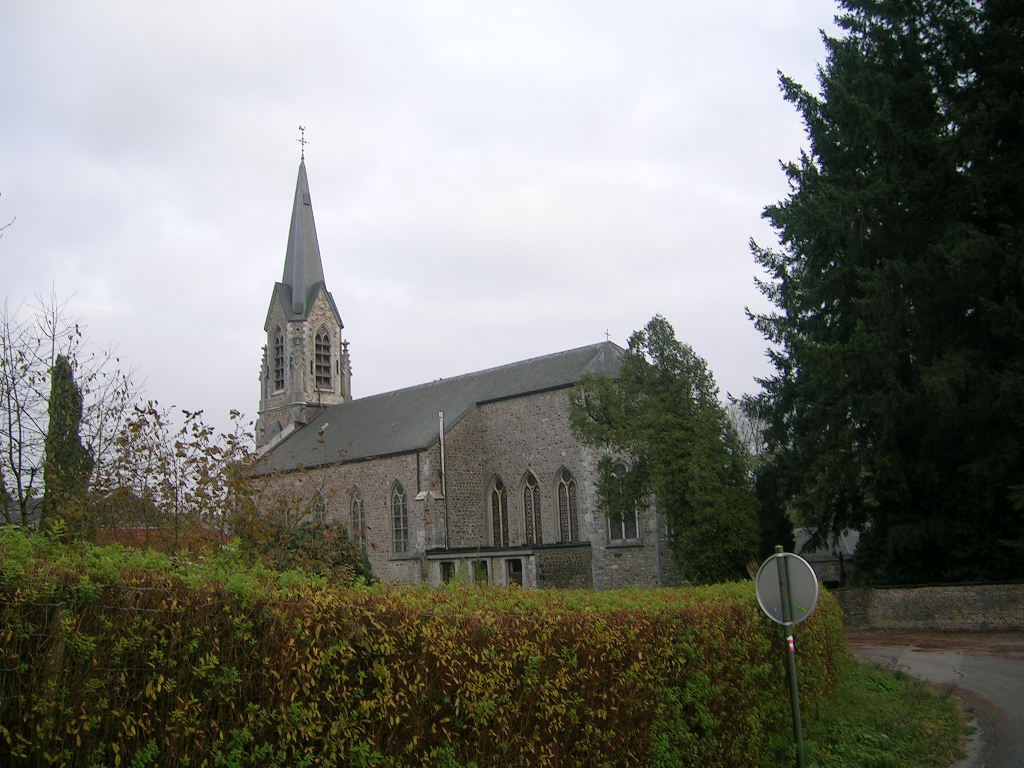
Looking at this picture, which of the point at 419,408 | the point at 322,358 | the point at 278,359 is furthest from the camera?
the point at 278,359

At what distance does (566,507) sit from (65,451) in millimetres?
23756

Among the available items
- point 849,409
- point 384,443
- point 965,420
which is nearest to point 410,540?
point 384,443

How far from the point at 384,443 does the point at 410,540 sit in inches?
187

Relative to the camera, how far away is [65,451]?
12.0 metres

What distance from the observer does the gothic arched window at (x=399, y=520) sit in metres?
36.7

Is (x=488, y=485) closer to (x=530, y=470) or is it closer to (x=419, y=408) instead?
(x=530, y=470)

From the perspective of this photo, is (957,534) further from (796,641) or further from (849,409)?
(796,641)

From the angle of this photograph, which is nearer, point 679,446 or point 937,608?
point 937,608

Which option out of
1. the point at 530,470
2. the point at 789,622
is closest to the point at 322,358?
the point at 530,470

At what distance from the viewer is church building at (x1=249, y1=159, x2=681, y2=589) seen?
31.3 m

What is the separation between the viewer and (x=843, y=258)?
82.3 ft

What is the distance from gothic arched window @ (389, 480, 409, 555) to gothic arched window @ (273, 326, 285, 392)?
15.7 metres

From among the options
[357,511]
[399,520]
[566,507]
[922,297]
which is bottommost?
[399,520]

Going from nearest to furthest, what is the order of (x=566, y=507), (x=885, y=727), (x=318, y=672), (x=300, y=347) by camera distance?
(x=318, y=672), (x=885, y=727), (x=566, y=507), (x=300, y=347)
